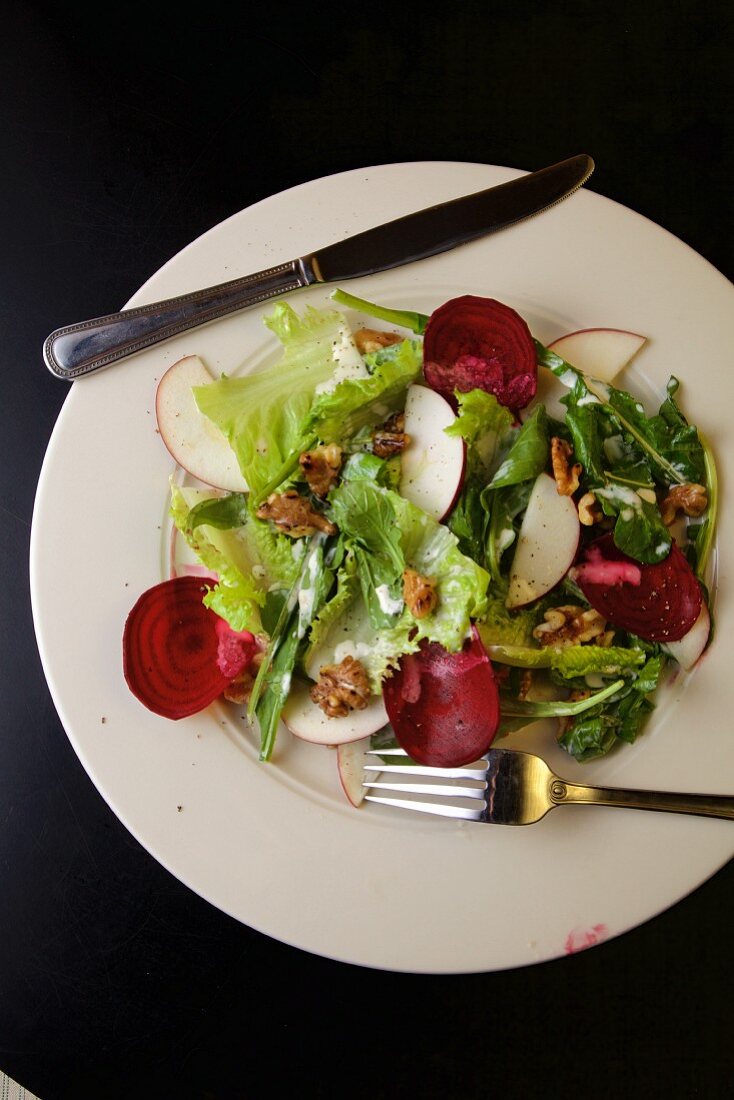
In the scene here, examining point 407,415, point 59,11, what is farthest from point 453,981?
point 59,11

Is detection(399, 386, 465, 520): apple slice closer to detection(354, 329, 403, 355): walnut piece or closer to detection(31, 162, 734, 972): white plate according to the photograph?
detection(354, 329, 403, 355): walnut piece

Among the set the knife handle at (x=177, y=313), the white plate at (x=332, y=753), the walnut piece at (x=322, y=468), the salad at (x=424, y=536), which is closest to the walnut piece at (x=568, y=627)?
the salad at (x=424, y=536)

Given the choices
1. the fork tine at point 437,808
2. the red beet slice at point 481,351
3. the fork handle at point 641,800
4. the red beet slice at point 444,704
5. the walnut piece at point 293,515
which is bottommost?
the fork handle at point 641,800

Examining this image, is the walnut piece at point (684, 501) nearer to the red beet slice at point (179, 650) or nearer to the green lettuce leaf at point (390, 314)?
the green lettuce leaf at point (390, 314)

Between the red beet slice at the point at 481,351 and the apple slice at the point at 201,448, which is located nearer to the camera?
the red beet slice at the point at 481,351

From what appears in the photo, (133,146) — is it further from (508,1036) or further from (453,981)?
(508,1036)

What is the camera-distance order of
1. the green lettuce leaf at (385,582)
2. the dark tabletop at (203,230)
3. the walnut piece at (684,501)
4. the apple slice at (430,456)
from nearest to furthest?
1. the green lettuce leaf at (385,582)
2. the apple slice at (430,456)
3. the walnut piece at (684,501)
4. the dark tabletop at (203,230)

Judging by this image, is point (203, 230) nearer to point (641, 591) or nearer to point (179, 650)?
point (179, 650)
